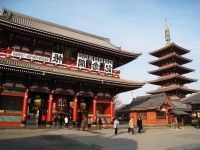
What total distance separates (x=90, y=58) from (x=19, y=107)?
10468 millimetres

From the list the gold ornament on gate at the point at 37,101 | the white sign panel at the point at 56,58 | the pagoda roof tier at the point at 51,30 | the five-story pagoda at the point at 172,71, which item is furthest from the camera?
the five-story pagoda at the point at 172,71

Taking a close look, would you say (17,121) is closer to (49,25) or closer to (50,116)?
(50,116)

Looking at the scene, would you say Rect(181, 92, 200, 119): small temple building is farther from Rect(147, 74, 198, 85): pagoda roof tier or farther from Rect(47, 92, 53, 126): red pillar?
Rect(47, 92, 53, 126): red pillar

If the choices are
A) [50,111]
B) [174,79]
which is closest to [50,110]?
[50,111]

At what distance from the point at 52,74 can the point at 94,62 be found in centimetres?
710

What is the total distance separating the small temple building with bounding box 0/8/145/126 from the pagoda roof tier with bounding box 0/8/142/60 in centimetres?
4

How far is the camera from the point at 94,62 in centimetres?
2338

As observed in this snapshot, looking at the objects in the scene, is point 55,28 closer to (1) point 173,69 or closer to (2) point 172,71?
(1) point 173,69

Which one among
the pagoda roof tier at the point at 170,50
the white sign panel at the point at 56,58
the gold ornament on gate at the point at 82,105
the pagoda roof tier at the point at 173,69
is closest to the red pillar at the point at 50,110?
the white sign panel at the point at 56,58

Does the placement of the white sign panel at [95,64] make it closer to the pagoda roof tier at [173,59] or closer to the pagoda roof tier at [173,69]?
the pagoda roof tier at [173,69]

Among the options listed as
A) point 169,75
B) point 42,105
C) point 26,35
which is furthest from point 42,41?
point 169,75

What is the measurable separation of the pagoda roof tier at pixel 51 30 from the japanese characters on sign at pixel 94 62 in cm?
166

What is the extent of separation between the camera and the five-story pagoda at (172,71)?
153 feet

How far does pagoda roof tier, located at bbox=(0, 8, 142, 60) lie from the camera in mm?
17922
